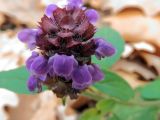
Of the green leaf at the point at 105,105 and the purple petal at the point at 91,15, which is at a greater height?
the purple petal at the point at 91,15

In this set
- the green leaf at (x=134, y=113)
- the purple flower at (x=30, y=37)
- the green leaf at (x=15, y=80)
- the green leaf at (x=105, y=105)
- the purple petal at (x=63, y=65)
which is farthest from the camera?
the green leaf at (x=134, y=113)

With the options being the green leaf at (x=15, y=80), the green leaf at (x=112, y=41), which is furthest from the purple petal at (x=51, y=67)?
the green leaf at (x=112, y=41)

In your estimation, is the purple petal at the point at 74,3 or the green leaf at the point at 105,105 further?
the green leaf at the point at 105,105

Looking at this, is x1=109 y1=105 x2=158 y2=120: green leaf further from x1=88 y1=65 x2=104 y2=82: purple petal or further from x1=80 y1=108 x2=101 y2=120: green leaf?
x1=88 y1=65 x2=104 y2=82: purple petal

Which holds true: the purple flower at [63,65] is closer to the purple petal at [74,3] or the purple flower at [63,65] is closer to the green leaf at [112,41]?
the purple petal at [74,3]

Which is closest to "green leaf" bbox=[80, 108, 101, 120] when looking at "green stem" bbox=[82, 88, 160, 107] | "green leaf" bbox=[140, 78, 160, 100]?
"green stem" bbox=[82, 88, 160, 107]

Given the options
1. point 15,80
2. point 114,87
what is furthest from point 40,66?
point 114,87

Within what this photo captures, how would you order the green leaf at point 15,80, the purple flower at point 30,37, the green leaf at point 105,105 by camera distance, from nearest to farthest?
the purple flower at point 30,37
the green leaf at point 15,80
the green leaf at point 105,105
